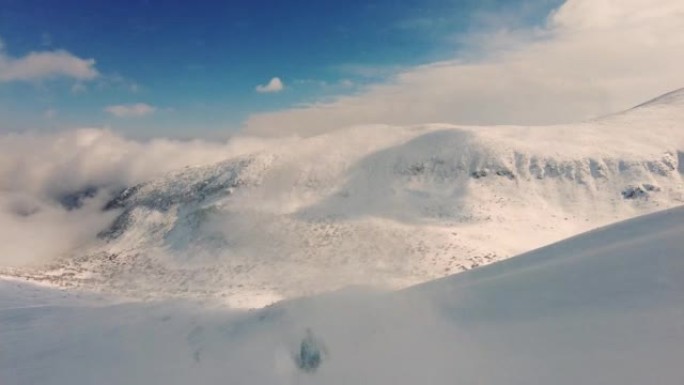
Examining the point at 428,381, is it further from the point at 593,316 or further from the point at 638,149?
the point at 638,149

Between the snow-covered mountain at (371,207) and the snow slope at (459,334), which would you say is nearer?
the snow slope at (459,334)

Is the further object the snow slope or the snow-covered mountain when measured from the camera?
the snow-covered mountain

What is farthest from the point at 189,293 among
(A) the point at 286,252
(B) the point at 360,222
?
(B) the point at 360,222

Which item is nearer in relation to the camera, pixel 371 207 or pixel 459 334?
pixel 459 334
